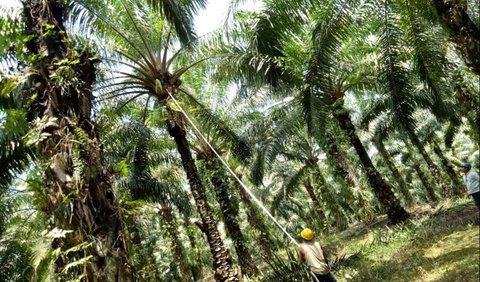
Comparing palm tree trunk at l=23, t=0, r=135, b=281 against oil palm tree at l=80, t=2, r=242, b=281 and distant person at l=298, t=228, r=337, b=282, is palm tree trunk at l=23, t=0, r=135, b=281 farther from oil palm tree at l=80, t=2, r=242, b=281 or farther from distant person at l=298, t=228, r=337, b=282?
oil palm tree at l=80, t=2, r=242, b=281

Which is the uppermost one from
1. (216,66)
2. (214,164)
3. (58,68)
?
(216,66)

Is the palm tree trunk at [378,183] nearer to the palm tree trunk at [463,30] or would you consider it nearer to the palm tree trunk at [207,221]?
the palm tree trunk at [207,221]

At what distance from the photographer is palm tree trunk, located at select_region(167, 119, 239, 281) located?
29.8ft

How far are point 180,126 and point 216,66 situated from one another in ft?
6.93

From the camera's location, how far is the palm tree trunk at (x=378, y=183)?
43.1 ft

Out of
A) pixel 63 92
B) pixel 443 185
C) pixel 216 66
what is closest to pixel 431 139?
pixel 443 185

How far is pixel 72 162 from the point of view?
135 inches

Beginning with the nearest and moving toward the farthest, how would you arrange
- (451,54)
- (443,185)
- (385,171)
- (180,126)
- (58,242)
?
(58,242) < (180,126) < (451,54) < (443,185) < (385,171)

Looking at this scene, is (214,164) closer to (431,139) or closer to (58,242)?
(58,242)

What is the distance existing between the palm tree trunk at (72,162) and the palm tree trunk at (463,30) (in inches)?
223

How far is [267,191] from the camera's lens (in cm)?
2553

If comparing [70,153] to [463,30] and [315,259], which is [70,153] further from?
[463,30]

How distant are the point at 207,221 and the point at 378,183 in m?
6.74

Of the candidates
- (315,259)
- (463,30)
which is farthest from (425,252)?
(463,30)
